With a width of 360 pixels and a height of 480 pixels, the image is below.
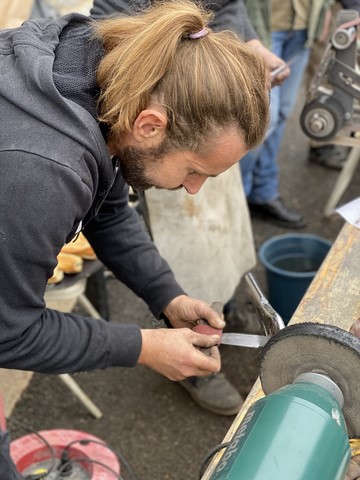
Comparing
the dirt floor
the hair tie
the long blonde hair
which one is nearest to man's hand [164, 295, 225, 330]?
the long blonde hair

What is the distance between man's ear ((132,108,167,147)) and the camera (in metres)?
1.21

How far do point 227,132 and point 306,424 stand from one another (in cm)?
53

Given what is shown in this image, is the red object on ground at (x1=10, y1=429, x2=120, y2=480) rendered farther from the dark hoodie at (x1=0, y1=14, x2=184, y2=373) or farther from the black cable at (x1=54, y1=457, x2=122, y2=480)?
the dark hoodie at (x1=0, y1=14, x2=184, y2=373)

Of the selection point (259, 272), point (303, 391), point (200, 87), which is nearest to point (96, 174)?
point (200, 87)

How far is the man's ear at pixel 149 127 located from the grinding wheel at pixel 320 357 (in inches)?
15.6

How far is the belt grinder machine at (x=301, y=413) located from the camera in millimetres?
933

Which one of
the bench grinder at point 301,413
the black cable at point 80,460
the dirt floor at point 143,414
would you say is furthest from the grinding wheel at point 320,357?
the dirt floor at point 143,414

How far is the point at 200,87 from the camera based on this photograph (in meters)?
1.19

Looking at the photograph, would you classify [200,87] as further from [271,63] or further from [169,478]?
[169,478]

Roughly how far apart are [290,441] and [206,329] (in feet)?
1.71

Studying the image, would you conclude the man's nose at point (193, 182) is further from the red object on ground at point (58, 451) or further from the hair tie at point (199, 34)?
the red object on ground at point (58, 451)

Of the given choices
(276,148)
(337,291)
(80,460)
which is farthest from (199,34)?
(276,148)

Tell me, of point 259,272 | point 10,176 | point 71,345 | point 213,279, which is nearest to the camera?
point 10,176

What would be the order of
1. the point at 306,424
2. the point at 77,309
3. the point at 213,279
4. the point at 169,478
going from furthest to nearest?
the point at 77,309 < the point at 213,279 < the point at 169,478 < the point at 306,424
